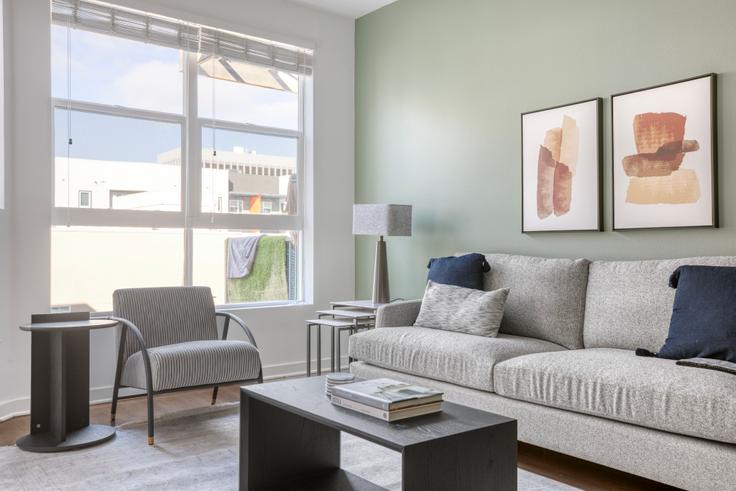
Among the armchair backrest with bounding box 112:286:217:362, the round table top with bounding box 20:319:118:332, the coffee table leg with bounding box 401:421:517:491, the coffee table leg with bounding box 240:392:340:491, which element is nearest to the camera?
the coffee table leg with bounding box 401:421:517:491

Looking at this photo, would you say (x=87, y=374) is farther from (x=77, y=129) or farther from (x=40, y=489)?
(x=77, y=129)

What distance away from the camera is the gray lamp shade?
14.5 ft

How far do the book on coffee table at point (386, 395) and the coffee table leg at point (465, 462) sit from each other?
23cm

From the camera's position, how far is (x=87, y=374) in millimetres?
3361

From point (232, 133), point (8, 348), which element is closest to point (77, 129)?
point (232, 133)

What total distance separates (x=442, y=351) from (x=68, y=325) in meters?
1.81

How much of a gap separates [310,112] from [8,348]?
270 cm

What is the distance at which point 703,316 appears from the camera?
2.70 meters

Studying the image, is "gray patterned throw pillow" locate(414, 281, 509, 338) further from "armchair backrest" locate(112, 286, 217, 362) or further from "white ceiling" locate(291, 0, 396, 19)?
"white ceiling" locate(291, 0, 396, 19)

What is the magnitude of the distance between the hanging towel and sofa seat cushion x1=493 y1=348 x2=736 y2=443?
2436mm

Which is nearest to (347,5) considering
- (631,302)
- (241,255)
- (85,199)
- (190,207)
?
(190,207)

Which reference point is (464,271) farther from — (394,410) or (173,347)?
(394,410)

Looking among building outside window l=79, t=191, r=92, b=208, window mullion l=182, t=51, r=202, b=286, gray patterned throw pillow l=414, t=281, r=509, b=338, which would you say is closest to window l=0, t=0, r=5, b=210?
building outside window l=79, t=191, r=92, b=208

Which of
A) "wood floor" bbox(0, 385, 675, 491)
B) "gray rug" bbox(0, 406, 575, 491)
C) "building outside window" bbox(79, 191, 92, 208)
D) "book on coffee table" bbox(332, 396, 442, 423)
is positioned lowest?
"wood floor" bbox(0, 385, 675, 491)
